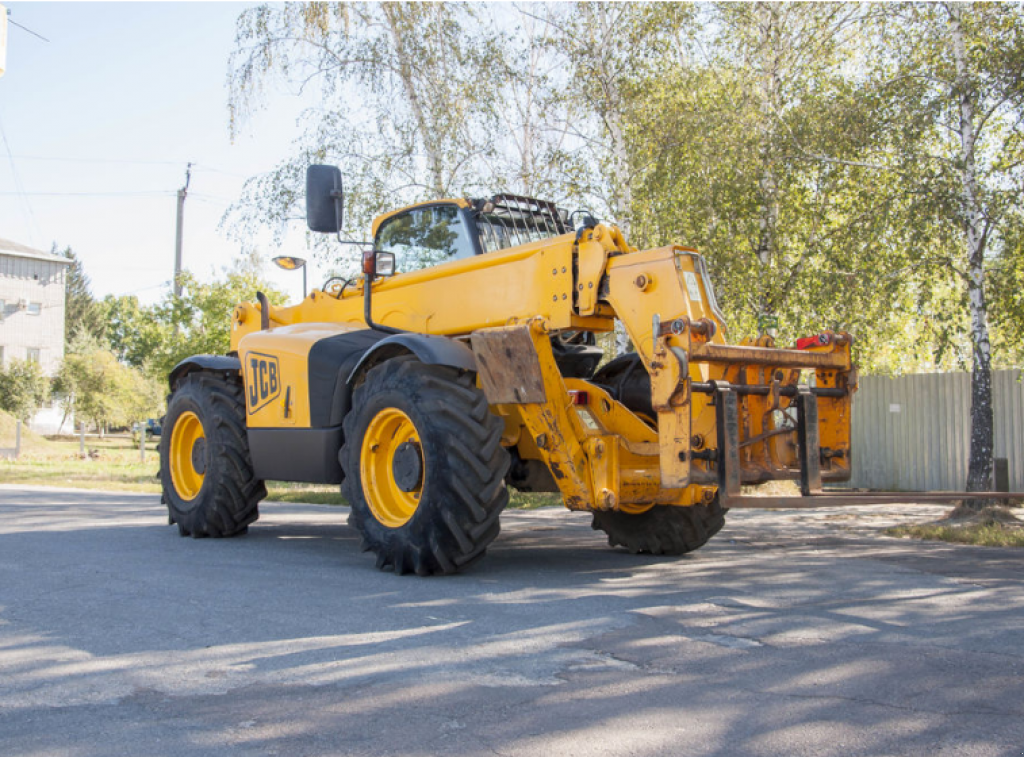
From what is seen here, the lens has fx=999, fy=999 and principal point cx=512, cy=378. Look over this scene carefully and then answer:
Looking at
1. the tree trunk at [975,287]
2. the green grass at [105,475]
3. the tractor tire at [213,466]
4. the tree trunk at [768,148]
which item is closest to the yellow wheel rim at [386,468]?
the tractor tire at [213,466]

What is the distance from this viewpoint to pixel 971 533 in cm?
976

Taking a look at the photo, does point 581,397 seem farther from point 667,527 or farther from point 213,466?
point 213,466

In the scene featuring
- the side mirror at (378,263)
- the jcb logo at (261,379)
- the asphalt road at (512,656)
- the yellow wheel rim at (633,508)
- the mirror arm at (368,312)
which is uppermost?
Answer: the side mirror at (378,263)

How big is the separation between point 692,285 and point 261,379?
13.7 feet

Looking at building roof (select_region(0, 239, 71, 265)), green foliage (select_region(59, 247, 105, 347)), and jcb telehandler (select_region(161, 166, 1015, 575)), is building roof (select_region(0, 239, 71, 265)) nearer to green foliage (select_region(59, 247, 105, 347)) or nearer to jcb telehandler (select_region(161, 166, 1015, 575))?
green foliage (select_region(59, 247, 105, 347))

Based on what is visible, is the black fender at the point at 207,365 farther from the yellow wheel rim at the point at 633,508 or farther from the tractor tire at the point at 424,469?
the yellow wheel rim at the point at 633,508

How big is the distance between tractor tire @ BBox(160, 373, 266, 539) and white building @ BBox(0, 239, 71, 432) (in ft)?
152

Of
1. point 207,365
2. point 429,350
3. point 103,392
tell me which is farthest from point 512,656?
point 103,392

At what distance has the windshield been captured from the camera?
8695 millimetres

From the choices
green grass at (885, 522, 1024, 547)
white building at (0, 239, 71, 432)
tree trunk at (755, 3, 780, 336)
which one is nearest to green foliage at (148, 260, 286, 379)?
tree trunk at (755, 3, 780, 336)

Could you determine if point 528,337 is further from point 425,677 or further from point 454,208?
point 425,677

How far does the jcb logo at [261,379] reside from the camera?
350 inches

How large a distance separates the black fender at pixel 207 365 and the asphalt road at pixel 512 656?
216cm

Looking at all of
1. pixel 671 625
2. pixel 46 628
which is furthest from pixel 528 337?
pixel 46 628
